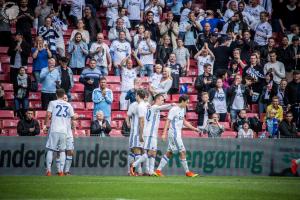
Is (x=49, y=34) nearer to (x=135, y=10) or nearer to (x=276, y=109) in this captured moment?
(x=135, y=10)

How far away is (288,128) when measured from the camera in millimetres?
24078

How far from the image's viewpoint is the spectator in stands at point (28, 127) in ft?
73.6

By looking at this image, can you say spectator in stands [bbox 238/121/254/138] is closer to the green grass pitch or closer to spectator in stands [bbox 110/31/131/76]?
spectator in stands [bbox 110/31/131/76]

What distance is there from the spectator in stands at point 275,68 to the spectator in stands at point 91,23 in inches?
225

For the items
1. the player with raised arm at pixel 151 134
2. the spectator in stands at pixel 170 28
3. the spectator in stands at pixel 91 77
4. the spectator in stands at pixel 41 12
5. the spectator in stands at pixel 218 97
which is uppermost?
the spectator in stands at pixel 41 12

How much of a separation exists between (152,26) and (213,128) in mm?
5132

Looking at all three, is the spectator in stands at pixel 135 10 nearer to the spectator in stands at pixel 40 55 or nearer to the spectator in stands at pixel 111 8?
the spectator in stands at pixel 111 8

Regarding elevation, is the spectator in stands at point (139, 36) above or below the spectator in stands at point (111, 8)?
below

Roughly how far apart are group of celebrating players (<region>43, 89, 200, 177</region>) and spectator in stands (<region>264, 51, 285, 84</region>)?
6.87 meters

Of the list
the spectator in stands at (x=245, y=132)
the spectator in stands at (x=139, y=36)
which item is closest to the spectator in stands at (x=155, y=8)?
the spectator in stands at (x=139, y=36)

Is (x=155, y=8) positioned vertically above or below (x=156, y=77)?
above

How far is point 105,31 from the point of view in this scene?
28.8m

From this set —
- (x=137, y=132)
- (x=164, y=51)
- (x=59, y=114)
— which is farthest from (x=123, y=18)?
(x=59, y=114)

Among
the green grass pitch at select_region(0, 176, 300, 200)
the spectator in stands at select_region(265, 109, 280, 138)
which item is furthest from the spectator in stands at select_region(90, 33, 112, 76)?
the green grass pitch at select_region(0, 176, 300, 200)
